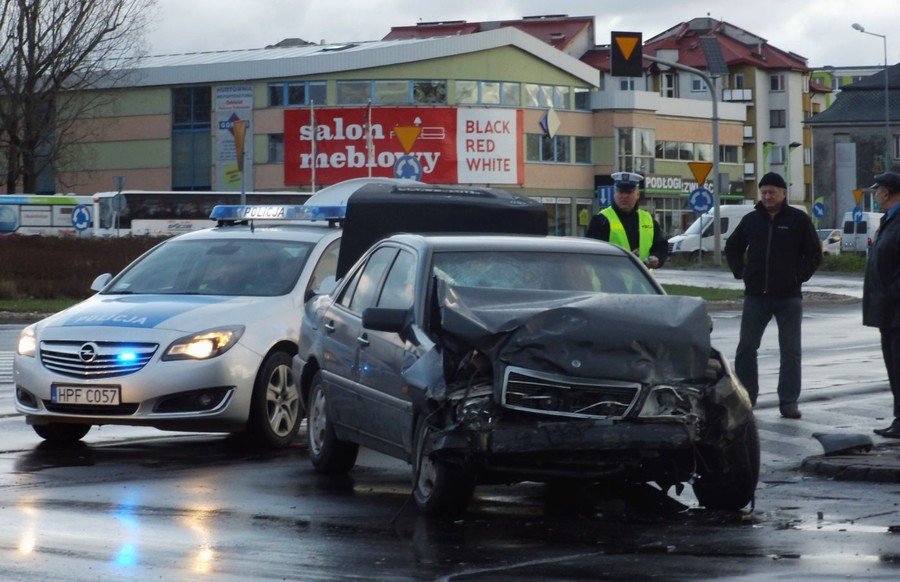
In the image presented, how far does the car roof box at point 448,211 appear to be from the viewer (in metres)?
13.7

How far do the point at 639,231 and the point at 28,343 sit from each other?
475cm

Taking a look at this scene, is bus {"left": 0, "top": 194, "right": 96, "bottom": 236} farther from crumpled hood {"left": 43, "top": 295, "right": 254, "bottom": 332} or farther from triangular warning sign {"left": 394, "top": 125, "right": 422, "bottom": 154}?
crumpled hood {"left": 43, "top": 295, "right": 254, "bottom": 332}

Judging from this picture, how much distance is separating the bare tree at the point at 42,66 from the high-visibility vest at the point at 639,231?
4776 cm

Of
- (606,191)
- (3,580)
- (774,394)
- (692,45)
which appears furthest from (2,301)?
(692,45)

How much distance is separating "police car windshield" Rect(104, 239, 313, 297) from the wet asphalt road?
128 centimetres

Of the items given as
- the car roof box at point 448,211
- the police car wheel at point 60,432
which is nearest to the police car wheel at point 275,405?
the police car wheel at point 60,432

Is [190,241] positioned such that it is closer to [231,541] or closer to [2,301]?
[231,541]

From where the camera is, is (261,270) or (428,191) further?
(428,191)

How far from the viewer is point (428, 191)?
14078 millimetres

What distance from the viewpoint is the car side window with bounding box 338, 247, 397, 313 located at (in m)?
9.80

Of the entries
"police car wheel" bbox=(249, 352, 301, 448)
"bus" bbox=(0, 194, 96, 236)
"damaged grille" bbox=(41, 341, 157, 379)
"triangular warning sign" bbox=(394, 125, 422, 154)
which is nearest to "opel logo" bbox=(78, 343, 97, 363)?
"damaged grille" bbox=(41, 341, 157, 379)

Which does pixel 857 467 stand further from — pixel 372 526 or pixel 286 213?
pixel 286 213

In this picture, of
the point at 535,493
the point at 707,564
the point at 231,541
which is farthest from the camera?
the point at 535,493

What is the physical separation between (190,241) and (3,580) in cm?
679
